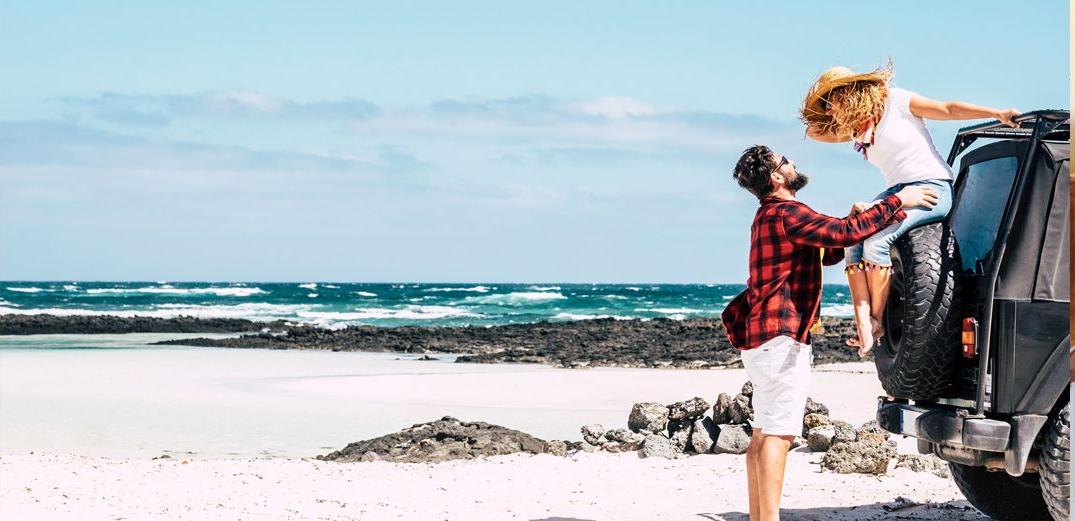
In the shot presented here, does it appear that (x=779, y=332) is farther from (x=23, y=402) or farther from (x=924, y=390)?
(x=23, y=402)

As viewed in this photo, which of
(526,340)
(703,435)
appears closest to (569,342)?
(526,340)

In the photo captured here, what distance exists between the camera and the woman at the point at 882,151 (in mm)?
5621

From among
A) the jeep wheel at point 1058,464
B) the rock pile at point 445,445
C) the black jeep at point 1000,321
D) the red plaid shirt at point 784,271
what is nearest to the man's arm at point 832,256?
the red plaid shirt at point 784,271

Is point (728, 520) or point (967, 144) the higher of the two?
point (967, 144)

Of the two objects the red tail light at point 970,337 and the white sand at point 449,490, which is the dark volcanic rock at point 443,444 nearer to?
the white sand at point 449,490

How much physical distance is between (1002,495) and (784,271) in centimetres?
223

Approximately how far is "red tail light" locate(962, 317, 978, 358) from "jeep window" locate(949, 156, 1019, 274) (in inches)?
10.4

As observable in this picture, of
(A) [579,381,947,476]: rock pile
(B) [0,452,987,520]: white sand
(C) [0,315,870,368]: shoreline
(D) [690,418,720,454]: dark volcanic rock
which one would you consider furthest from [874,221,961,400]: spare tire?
(C) [0,315,870,368]: shoreline

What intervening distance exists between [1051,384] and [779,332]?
118cm

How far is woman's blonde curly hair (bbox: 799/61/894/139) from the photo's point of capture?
572cm

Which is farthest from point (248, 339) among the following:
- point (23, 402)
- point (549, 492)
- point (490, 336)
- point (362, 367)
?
point (549, 492)

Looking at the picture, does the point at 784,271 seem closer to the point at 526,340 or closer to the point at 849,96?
the point at 849,96

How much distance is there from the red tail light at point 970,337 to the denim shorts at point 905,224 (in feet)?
1.42

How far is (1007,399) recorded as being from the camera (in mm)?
5430
